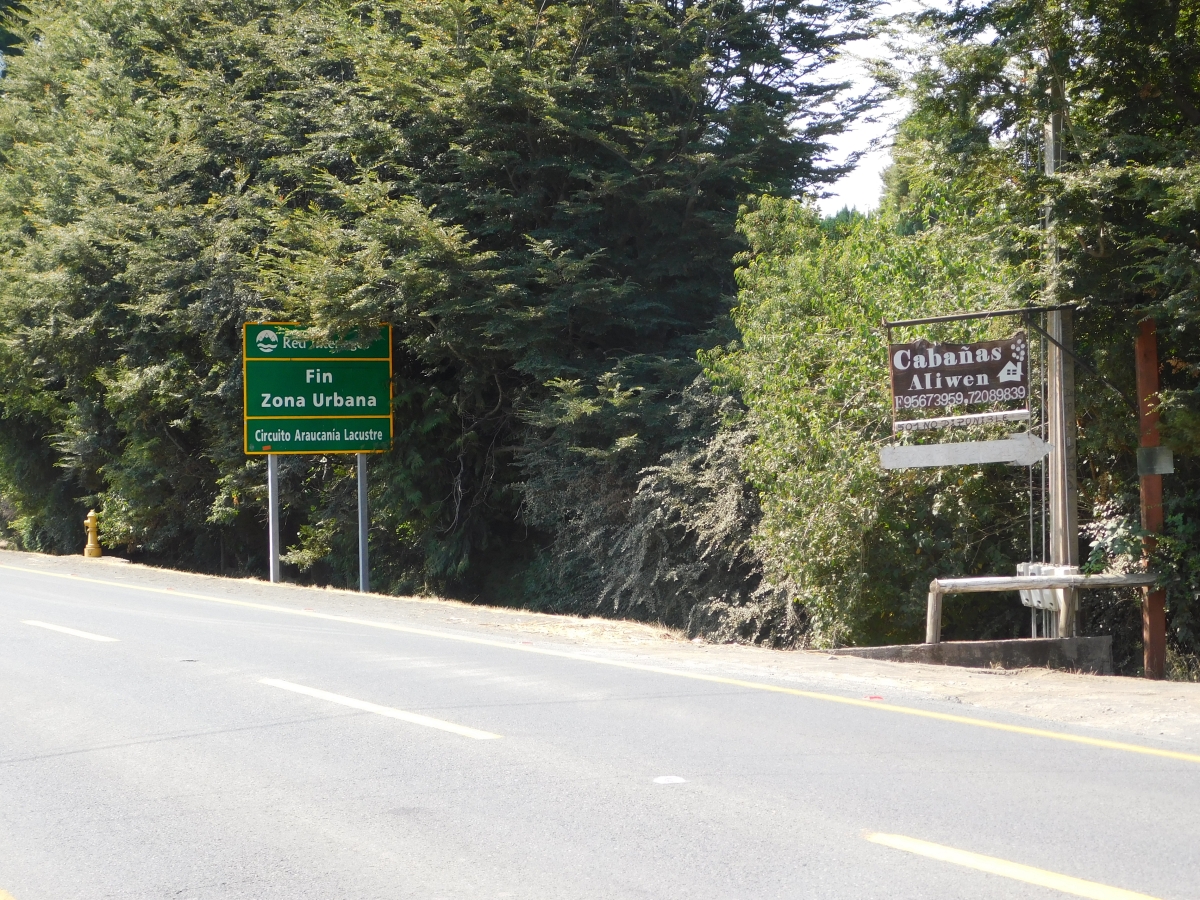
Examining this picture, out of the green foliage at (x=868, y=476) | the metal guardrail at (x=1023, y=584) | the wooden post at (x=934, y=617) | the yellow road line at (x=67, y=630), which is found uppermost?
the green foliage at (x=868, y=476)

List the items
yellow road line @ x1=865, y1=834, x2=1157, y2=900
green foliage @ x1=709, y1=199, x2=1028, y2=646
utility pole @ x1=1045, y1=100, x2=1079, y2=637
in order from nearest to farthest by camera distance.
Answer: yellow road line @ x1=865, y1=834, x2=1157, y2=900 < utility pole @ x1=1045, y1=100, x2=1079, y2=637 < green foliage @ x1=709, y1=199, x2=1028, y2=646

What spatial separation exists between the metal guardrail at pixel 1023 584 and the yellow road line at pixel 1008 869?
684 cm

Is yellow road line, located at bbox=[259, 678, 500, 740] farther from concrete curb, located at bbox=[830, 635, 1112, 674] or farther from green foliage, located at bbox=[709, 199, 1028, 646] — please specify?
green foliage, located at bbox=[709, 199, 1028, 646]

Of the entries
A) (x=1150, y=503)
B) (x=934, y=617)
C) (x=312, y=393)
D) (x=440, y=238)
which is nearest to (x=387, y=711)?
(x=934, y=617)

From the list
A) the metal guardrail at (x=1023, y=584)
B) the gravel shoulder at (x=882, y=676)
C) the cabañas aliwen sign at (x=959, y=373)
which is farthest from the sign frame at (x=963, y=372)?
the gravel shoulder at (x=882, y=676)

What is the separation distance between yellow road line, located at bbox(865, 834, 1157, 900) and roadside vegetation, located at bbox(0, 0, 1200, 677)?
7127 mm

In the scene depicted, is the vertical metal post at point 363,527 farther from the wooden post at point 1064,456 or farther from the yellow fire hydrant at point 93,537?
the wooden post at point 1064,456

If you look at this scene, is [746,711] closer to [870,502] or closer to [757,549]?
[870,502]

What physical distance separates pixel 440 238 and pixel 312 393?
4.05 metres

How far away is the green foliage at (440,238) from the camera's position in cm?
2073

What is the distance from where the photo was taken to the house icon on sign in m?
12.2

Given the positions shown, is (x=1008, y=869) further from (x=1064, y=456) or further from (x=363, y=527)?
(x=363, y=527)

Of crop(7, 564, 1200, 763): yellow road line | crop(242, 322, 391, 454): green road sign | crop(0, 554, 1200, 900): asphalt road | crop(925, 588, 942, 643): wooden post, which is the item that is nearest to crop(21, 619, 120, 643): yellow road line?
crop(0, 554, 1200, 900): asphalt road

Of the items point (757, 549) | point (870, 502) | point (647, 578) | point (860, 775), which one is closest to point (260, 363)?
point (647, 578)
